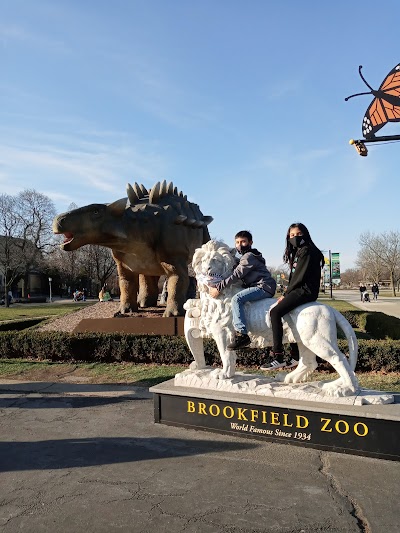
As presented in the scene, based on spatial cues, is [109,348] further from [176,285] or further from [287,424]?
[287,424]

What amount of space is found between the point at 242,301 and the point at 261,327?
351mm

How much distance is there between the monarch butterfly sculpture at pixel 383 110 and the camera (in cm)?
1006

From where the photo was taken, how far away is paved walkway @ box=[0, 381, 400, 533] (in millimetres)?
2980

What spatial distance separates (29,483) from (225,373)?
2.27 meters

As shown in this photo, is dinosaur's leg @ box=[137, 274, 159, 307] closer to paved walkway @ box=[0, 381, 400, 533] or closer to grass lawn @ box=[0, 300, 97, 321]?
grass lawn @ box=[0, 300, 97, 321]

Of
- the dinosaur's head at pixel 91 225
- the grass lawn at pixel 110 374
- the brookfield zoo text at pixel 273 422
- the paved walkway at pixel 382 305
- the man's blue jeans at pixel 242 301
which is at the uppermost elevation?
the dinosaur's head at pixel 91 225

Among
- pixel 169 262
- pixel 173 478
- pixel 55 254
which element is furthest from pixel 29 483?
pixel 55 254

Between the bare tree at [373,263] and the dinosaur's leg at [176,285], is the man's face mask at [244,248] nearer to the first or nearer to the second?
the dinosaur's leg at [176,285]

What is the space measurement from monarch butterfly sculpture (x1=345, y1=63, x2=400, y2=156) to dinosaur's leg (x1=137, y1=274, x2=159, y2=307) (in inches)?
257

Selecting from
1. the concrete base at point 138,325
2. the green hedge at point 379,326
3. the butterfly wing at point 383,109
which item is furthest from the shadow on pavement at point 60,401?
the butterfly wing at point 383,109

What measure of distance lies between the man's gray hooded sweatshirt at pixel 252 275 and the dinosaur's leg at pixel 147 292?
25.0 ft

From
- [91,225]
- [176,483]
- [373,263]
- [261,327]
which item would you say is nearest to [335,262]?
[373,263]

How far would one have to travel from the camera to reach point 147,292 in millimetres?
12359

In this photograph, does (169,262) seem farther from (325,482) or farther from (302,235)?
(325,482)
